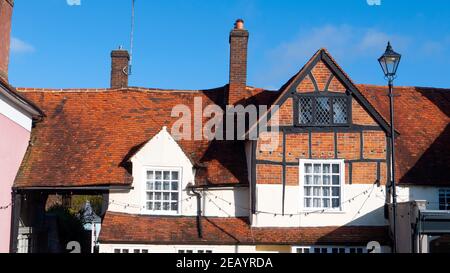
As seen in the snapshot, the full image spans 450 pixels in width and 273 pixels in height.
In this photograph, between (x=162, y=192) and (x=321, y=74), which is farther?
(x=162, y=192)

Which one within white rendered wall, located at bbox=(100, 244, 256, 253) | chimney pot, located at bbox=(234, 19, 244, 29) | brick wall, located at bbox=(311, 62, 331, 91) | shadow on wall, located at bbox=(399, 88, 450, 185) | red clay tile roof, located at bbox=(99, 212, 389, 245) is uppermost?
chimney pot, located at bbox=(234, 19, 244, 29)

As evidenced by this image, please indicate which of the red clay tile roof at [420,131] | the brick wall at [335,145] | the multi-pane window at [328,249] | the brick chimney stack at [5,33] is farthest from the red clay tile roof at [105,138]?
→ the red clay tile roof at [420,131]

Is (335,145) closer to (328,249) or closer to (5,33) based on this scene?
(328,249)

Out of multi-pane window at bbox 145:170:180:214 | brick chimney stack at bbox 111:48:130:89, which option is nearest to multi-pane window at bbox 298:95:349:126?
multi-pane window at bbox 145:170:180:214

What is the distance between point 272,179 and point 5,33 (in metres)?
11.3

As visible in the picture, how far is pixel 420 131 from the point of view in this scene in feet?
78.2

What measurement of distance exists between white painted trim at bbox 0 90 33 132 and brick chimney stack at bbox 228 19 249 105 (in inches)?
300

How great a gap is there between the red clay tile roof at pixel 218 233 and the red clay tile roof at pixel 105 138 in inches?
57.3

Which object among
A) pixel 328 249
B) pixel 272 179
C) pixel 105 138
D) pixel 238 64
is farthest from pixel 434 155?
pixel 105 138

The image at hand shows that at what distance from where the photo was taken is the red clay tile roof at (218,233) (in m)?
20.7

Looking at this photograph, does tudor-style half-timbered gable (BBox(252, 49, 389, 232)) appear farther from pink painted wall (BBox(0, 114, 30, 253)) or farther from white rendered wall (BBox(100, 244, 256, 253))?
pink painted wall (BBox(0, 114, 30, 253))

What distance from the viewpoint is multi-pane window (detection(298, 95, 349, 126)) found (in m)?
21.7

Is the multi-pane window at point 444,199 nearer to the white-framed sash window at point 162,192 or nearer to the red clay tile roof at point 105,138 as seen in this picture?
the red clay tile roof at point 105,138
